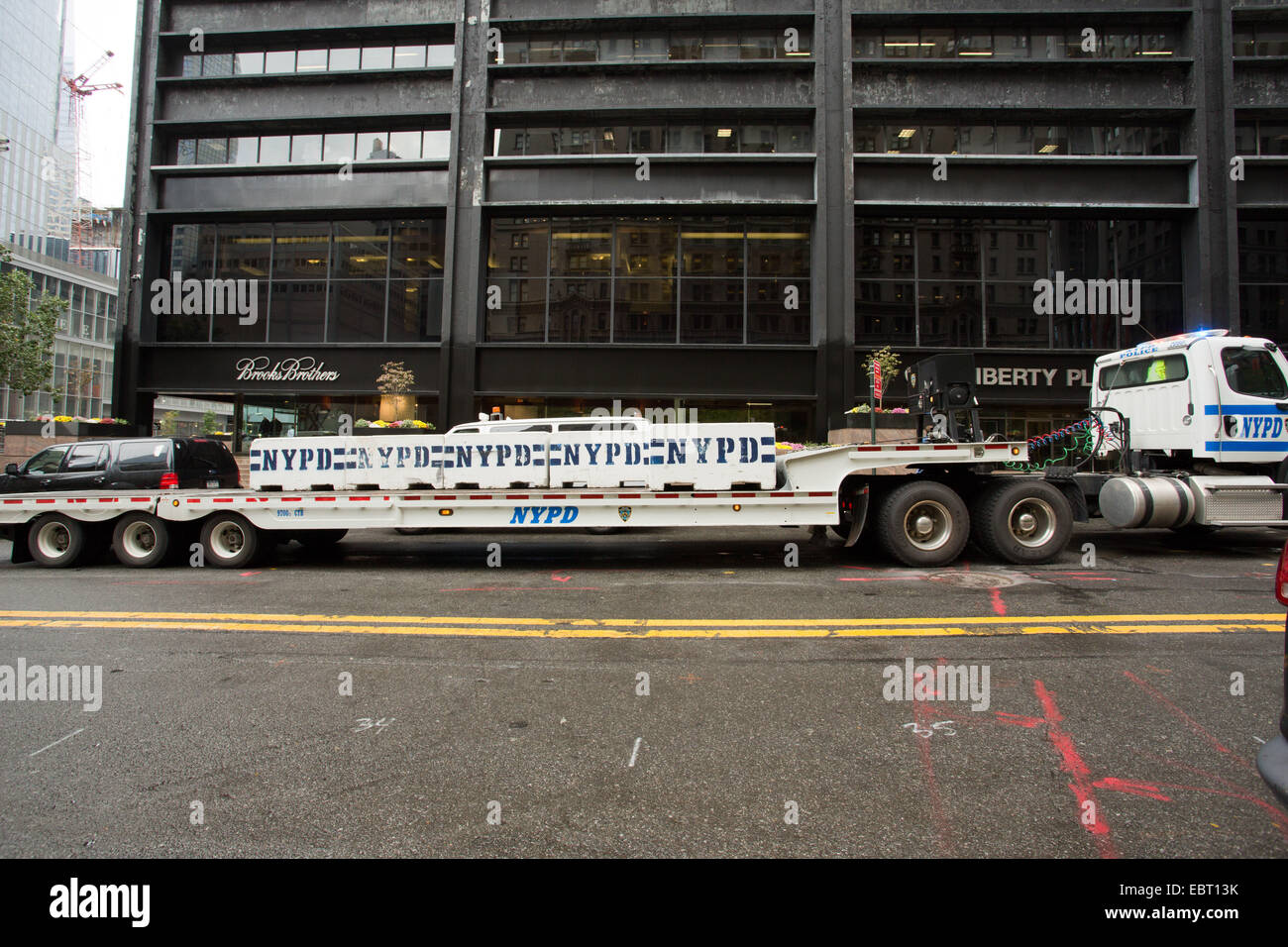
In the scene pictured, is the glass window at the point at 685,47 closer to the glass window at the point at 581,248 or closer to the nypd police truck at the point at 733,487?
the glass window at the point at 581,248

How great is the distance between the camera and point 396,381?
779 inches

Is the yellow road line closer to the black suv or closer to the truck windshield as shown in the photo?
the black suv

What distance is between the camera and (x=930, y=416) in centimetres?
875

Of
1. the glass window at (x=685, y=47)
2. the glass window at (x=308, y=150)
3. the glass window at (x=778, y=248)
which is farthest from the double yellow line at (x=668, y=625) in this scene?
the glass window at (x=685, y=47)

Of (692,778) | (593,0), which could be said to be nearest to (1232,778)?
(692,778)

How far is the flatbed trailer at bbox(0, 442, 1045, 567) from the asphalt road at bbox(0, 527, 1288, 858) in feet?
3.74

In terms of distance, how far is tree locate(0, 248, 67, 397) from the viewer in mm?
20641

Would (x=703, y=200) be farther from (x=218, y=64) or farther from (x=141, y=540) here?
(x=218, y=64)

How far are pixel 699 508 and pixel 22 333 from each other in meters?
26.0

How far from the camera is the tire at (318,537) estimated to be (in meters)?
8.99

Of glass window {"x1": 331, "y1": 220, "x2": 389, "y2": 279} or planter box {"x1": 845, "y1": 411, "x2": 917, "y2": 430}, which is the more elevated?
glass window {"x1": 331, "y1": 220, "x2": 389, "y2": 279}

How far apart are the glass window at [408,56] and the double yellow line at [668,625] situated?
73.7ft

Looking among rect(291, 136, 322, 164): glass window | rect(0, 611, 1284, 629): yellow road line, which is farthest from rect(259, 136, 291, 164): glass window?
rect(0, 611, 1284, 629): yellow road line
